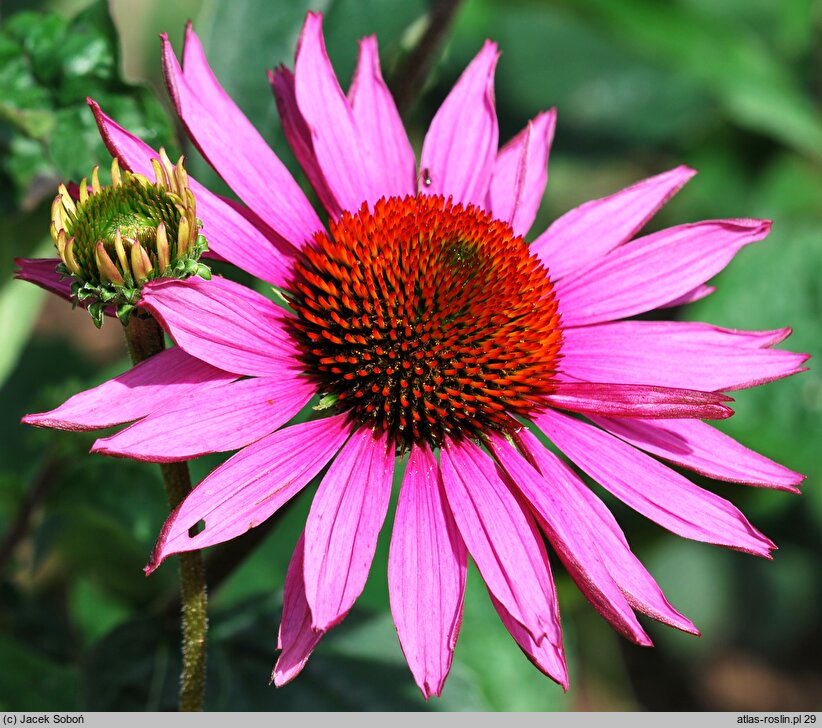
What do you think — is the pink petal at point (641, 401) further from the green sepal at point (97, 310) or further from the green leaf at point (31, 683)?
the green leaf at point (31, 683)

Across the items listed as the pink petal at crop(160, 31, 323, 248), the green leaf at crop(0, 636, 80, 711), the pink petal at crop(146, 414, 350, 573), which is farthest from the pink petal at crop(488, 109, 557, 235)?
the green leaf at crop(0, 636, 80, 711)

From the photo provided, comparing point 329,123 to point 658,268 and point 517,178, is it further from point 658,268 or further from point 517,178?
point 658,268

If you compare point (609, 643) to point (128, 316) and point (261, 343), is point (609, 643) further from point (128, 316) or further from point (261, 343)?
point (128, 316)

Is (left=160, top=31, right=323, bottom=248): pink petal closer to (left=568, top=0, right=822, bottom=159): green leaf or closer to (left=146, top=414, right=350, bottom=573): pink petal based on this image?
(left=146, top=414, right=350, bottom=573): pink petal

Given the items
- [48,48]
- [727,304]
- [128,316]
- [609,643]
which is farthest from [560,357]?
[609,643]

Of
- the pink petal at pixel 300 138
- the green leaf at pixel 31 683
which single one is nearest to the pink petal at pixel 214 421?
the pink petal at pixel 300 138

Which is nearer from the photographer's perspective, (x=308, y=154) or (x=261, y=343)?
(x=261, y=343)
